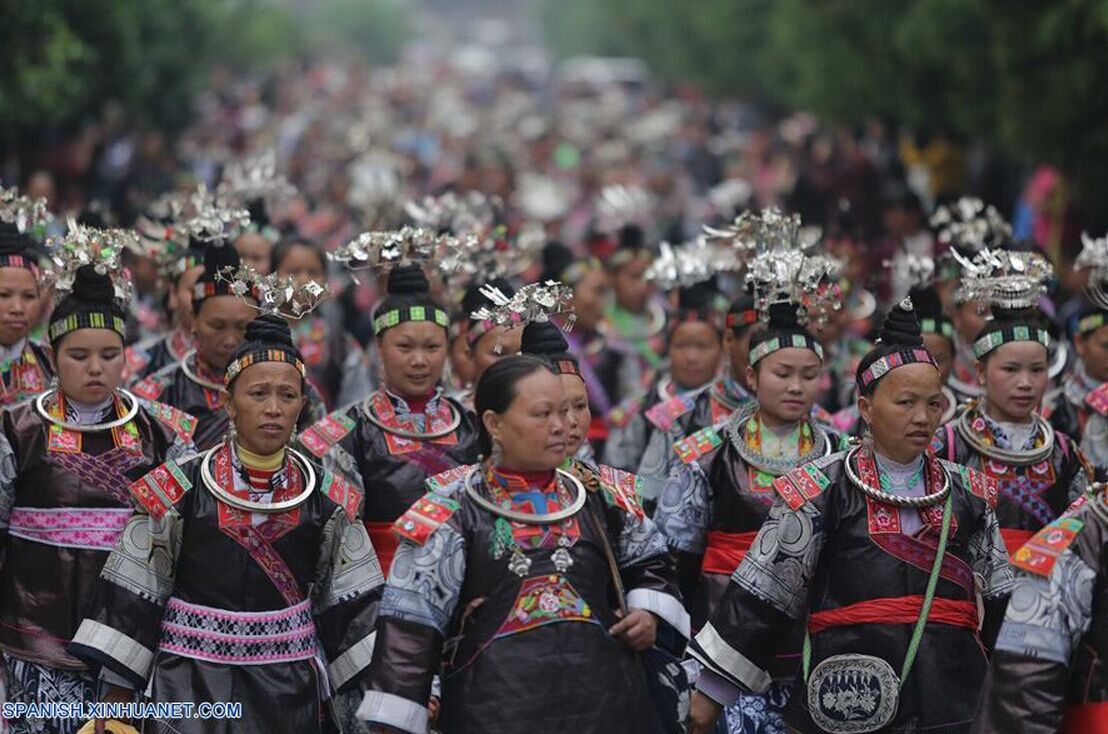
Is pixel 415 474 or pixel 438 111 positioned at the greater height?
pixel 415 474

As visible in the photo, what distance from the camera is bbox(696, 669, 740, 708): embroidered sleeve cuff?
7625 millimetres

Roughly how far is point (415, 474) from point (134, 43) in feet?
60.7

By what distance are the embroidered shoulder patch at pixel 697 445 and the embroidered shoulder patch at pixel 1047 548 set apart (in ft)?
8.25

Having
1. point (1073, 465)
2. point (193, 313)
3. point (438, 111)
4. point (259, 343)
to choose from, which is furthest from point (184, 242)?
point (438, 111)

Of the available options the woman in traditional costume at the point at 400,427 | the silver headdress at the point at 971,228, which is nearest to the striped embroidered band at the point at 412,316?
the woman in traditional costume at the point at 400,427

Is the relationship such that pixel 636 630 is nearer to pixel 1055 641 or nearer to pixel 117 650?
pixel 1055 641

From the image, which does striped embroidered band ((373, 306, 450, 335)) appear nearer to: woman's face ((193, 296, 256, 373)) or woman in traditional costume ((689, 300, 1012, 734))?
woman's face ((193, 296, 256, 373))

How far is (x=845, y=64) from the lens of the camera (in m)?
30.7

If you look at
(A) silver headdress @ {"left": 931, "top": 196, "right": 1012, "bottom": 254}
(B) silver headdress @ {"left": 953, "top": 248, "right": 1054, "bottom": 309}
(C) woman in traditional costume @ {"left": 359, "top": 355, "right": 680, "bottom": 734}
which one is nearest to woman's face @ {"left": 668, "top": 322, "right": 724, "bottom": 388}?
(A) silver headdress @ {"left": 931, "top": 196, "right": 1012, "bottom": 254}

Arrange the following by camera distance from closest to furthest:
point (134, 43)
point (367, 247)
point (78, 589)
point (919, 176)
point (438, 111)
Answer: point (78, 589) < point (367, 247) < point (134, 43) < point (919, 176) < point (438, 111)

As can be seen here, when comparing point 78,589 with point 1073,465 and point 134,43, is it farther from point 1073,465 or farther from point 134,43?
point 134,43

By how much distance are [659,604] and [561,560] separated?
1.45ft

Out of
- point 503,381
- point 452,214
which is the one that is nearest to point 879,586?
point 503,381

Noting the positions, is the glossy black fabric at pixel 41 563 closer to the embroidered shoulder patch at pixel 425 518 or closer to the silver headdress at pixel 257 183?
the embroidered shoulder patch at pixel 425 518
